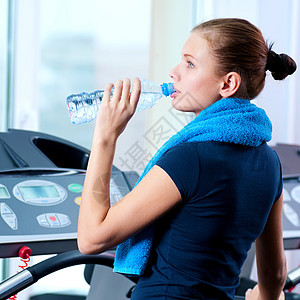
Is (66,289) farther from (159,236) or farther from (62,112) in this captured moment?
(159,236)

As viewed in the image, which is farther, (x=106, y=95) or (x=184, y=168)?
(x=106, y=95)

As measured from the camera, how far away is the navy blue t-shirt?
2.89 feet

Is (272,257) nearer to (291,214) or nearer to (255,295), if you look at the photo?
(255,295)

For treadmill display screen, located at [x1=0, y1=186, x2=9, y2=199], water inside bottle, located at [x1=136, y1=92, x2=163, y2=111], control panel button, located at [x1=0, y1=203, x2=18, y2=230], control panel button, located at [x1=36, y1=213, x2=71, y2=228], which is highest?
water inside bottle, located at [x1=136, y1=92, x2=163, y2=111]

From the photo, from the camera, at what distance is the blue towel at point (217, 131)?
0.92 meters

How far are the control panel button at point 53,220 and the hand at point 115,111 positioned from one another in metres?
0.35

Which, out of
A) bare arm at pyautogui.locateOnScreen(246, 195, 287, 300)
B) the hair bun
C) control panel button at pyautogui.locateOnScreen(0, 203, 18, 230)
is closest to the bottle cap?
the hair bun

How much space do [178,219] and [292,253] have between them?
1.93m

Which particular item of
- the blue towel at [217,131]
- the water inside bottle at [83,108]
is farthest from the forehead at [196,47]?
the water inside bottle at [83,108]

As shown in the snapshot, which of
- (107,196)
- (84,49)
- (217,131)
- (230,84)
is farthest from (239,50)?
(84,49)

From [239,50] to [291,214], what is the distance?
78 cm

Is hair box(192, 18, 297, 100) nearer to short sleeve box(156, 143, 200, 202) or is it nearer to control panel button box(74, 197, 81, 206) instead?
short sleeve box(156, 143, 200, 202)

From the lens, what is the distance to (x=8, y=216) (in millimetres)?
1170

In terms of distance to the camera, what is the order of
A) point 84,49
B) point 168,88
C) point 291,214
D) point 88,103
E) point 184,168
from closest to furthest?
1. point 184,168
2. point 168,88
3. point 88,103
4. point 291,214
5. point 84,49
